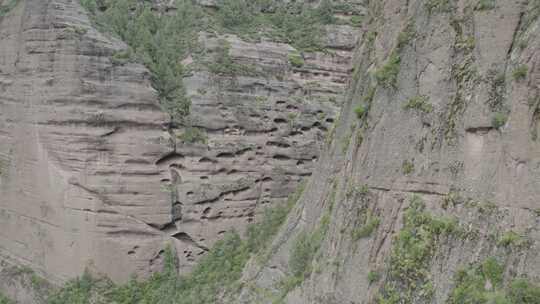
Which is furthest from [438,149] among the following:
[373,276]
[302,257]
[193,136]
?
[193,136]

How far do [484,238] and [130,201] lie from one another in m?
15.7

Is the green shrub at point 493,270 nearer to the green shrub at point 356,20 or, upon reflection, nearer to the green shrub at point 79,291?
the green shrub at point 79,291

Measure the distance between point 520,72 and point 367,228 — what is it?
4.65 meters

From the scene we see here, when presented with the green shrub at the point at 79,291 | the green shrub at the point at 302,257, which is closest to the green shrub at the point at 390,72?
Result: the green shrub at the point at 302,257

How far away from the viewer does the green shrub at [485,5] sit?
8877 mm

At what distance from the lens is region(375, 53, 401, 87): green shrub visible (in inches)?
435

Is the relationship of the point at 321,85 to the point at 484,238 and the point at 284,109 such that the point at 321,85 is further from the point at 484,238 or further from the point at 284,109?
the point at 484,238

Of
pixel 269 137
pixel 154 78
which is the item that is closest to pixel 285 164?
pixel 269 137

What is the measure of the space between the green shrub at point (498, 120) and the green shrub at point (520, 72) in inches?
26.5

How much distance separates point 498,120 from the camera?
8180mm

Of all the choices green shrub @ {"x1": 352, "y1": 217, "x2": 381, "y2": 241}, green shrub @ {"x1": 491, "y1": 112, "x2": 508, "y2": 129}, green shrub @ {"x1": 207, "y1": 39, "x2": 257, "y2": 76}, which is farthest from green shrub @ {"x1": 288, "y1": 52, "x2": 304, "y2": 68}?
green shrub @ {"x1": 491, "y1": 112, "x2": 508, "y2": 129}

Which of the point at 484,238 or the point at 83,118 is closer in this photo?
the point at 484,238

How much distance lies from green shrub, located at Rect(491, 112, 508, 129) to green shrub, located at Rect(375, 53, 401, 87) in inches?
121

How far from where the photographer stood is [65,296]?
19.9 metres
